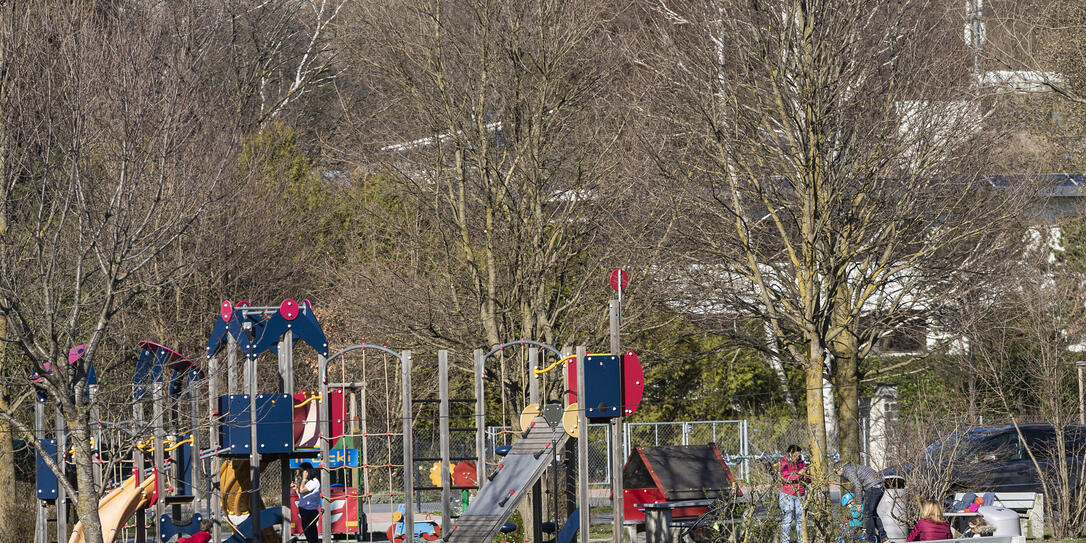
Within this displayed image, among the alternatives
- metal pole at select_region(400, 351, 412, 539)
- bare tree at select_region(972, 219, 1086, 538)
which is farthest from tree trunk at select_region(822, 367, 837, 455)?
metal pole at select_region(400, 351, 412, 539)

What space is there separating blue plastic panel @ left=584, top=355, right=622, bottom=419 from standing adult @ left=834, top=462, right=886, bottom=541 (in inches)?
94.1

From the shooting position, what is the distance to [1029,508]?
15.4 metres

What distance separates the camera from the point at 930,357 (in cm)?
2450

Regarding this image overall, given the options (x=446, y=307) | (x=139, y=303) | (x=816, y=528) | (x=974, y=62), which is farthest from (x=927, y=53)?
(x=139, y=303)

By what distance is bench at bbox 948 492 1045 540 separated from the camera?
15.1m

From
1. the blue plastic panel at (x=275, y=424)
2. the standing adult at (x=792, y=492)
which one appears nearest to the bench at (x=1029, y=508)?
the standing adult at (x=792, y=492)

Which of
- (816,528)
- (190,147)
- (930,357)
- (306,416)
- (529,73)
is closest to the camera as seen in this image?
(816,528)

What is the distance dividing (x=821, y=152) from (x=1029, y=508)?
17.0 ft

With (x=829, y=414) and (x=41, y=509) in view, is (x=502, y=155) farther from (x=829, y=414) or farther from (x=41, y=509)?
(x=829, y=414)

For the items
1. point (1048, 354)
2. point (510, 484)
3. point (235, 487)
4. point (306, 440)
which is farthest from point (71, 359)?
point (1048, 354)

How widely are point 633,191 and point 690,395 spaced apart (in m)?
8.80

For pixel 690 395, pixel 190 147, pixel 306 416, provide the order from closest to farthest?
1. pixel 306 416
2. pixel 190 147
3. pixel 690 395

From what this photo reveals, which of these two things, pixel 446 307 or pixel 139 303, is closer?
pixel 446 307

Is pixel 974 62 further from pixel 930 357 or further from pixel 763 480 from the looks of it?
pixel 763 480
